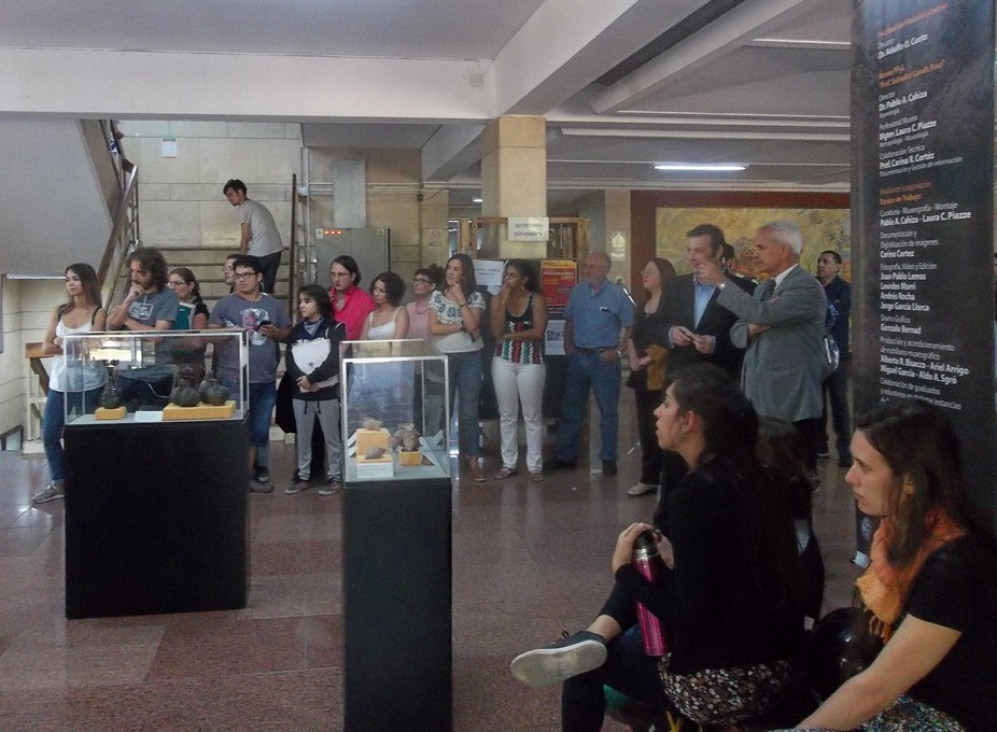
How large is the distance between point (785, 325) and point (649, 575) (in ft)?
7.93

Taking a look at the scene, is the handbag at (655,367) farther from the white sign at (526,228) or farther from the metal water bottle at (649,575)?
the metal water bottle at (649,575)

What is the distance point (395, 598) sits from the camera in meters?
2.97

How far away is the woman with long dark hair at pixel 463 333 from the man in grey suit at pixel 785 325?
2602mm

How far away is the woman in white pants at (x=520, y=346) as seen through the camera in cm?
690

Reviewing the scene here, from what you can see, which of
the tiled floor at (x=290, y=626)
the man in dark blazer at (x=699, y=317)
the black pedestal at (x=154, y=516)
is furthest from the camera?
the man in dark blazer at (x=699, y=317)

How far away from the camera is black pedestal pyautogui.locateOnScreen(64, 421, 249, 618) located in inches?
163

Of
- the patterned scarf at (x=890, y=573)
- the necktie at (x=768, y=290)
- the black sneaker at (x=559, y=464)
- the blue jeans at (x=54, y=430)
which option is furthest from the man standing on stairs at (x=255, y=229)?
the patterned scarf at (x=890, y=573)

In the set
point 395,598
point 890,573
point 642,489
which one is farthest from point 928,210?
point 642,489

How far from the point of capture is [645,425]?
261 inches

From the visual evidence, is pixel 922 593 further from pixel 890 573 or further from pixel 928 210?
pixel 928 210

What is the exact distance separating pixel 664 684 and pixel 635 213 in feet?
46.1

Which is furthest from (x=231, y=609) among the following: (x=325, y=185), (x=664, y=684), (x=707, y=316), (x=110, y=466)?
(x=325, y=185)

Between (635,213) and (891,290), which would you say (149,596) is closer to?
(891,290)

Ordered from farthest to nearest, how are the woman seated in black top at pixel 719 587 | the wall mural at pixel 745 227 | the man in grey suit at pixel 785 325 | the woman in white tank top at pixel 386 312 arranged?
the wall mural at pixel 745 227 → the woman in white tank top at pixel 386 312 → the man in grey suit at pixel 785 325 → the woman seated in black top at pixel 719 587
